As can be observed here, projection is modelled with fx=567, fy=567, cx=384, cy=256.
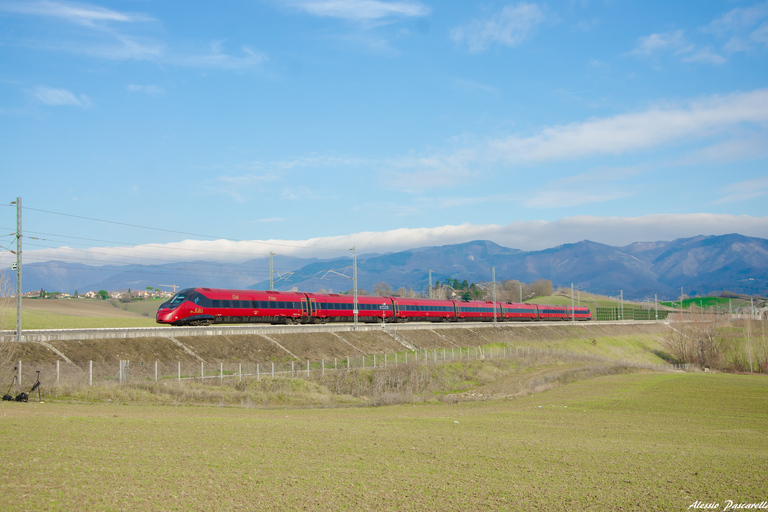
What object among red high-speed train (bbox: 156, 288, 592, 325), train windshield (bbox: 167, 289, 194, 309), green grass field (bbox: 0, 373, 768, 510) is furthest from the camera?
red high-speed train (bbox: 156, 288, 592, 325)

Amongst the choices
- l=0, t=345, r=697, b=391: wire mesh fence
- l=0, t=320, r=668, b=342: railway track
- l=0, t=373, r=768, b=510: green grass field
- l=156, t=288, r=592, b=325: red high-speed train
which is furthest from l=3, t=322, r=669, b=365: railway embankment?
l=0, t=373, r=768, b=510: green grass field

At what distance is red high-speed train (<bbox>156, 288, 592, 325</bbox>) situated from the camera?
51094mm

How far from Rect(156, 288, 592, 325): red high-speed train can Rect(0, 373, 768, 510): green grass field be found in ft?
93.4

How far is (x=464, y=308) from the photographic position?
89.2 metres

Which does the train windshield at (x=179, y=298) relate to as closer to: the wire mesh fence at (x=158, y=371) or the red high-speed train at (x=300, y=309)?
the red high-speed train at (x=300, y=309)

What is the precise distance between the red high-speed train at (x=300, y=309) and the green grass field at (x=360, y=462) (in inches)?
1121

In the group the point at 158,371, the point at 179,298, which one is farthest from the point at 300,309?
the point at 158,371

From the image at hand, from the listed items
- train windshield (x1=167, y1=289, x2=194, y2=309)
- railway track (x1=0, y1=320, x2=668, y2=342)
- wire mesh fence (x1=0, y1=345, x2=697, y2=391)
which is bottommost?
wire mesh fence (x1=0, y1=345, x2=697, y2=391)

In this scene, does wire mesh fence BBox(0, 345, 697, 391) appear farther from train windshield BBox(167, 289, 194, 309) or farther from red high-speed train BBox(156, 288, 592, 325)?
train windshield BBox(167, 289, 194, 309)

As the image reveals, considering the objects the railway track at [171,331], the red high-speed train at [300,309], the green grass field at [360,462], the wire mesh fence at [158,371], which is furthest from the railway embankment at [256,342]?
the green grass field at [360,462]

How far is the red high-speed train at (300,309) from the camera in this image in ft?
168

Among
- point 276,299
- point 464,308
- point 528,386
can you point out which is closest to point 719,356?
Result: point 464,308

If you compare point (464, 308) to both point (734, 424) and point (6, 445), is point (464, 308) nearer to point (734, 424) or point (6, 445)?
point (734, 424)

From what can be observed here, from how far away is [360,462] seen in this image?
44.3ft
